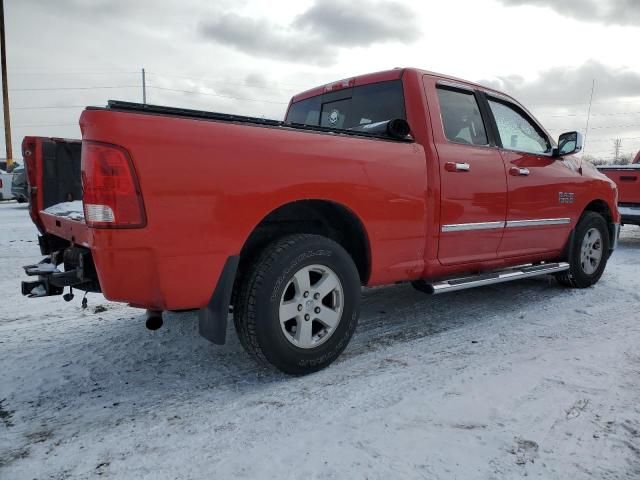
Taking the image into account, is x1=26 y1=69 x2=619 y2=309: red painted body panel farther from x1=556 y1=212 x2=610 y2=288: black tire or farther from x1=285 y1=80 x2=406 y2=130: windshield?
x1=556 y1=212 x2=610 y2=288: black tire

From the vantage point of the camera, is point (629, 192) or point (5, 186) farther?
point (5, 186)

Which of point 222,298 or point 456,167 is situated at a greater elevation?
point 456,167

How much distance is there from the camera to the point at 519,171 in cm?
394

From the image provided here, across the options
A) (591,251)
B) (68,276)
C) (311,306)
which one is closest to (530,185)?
(591,251)

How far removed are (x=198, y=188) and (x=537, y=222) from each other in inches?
129

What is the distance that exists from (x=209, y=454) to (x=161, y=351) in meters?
1.34

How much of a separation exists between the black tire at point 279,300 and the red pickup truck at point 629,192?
7.01m

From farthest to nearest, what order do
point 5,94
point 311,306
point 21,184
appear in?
point 5,94, point 21,184, point 311,306

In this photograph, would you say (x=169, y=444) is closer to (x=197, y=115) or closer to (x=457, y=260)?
(x=197, y=115)

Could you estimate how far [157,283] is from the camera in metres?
2.21

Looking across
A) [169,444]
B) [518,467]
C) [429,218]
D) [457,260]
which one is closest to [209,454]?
[169,444]

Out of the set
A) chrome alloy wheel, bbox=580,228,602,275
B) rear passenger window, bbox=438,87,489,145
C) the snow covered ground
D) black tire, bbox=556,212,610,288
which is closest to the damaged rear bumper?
the snow covered ground

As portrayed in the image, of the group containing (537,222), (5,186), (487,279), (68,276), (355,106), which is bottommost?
(487,279)

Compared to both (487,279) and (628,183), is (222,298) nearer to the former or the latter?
(487,279)
